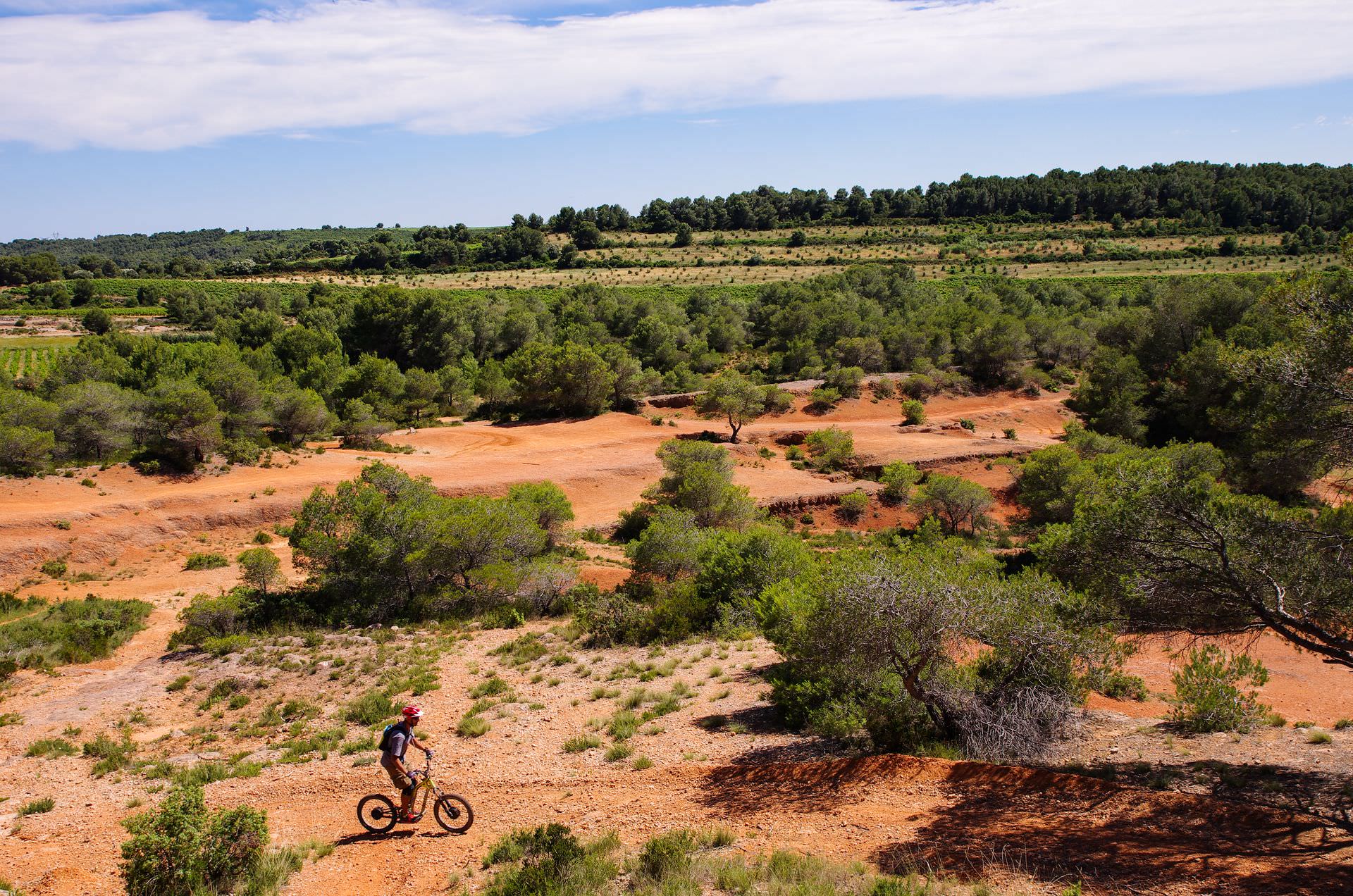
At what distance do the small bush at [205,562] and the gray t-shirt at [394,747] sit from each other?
56.5 feet

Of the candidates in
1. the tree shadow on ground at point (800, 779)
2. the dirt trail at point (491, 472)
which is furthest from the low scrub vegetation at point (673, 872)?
the dirt trail at point (491, 472)

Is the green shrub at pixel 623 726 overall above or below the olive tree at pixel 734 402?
below

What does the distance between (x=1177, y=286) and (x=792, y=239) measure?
2975 inches

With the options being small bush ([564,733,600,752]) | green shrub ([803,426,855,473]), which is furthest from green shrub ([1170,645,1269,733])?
green shrub ([803,426,855,473])

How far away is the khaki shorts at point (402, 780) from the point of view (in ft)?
28.3

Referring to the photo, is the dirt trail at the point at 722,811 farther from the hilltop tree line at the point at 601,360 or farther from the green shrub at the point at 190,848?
the hilltop tree line at the point at 601,360

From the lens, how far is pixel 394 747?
8.59 meters

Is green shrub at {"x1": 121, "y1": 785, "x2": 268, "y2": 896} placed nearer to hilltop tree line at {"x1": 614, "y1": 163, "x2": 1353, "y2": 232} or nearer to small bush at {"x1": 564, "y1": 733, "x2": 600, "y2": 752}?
small bush at {"x1": 564, "y1": 733, "x2": 600, "y2": 752}

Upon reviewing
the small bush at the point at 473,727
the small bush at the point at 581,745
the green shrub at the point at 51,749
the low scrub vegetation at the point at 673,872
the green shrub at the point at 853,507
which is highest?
the low scrub vegetation at the point at 673,872

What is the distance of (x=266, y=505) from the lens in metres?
26.4

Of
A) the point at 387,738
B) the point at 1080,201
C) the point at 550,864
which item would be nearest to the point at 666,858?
the point at 550,864

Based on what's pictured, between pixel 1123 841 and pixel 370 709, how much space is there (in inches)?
404

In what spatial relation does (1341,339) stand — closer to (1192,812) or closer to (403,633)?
(1192,812)

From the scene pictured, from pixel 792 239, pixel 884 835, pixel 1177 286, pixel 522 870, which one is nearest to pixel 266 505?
pixel 522 870
